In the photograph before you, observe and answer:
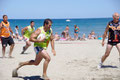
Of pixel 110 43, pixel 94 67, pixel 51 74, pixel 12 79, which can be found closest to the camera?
pixel 12 79

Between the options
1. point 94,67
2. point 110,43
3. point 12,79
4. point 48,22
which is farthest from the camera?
point 94,67

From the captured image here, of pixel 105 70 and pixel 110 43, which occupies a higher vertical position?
pixel 110 43

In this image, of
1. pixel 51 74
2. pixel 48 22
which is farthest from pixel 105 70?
pixel 48 22

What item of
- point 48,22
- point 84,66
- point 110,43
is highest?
point 48,22

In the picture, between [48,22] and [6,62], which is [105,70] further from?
[6,62]

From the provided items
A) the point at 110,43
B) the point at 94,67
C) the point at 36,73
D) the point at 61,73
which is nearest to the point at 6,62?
the point at 36,73

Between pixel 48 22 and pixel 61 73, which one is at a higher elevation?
pixel 48 22

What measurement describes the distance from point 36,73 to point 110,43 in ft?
8.54

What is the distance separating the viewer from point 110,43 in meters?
7.27

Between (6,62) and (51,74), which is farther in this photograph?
(6,62)

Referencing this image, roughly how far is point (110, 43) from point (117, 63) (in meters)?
1.56

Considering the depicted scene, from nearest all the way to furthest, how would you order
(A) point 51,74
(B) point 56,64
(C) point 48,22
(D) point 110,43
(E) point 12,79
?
(C) point 48,22, (E) point 12,79, (A) point 51,74, (D) point 110,43, (B) point 56,64

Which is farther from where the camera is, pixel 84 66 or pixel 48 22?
pixel 84 66

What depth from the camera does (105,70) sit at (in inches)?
287
